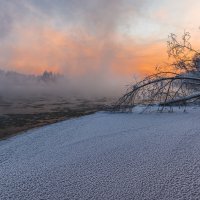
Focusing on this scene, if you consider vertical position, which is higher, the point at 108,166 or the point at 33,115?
the point at 33,115

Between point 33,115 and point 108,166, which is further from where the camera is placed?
point 33,115

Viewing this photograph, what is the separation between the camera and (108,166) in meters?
4.51

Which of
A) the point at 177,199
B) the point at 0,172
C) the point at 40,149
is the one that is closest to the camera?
the point at 177,199

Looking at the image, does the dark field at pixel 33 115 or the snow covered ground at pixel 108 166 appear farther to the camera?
the dark field at pixel 33 115

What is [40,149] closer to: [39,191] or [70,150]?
[70,150]

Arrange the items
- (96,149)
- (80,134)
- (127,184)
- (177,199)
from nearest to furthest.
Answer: (177,199)
(127,184)
(96,149)
(80,134)

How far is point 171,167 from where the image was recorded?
4.25 metres

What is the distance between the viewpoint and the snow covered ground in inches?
142

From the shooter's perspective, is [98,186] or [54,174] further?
[54,174]

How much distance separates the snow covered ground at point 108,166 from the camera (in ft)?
11.9

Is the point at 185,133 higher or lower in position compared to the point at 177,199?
higher

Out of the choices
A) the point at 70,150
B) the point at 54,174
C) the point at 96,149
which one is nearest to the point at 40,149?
the point at 70,150

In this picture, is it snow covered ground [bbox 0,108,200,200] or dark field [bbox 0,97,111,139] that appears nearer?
snow covered ground [bbox 0,108,200,200]

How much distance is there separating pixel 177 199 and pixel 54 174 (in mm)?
2019
